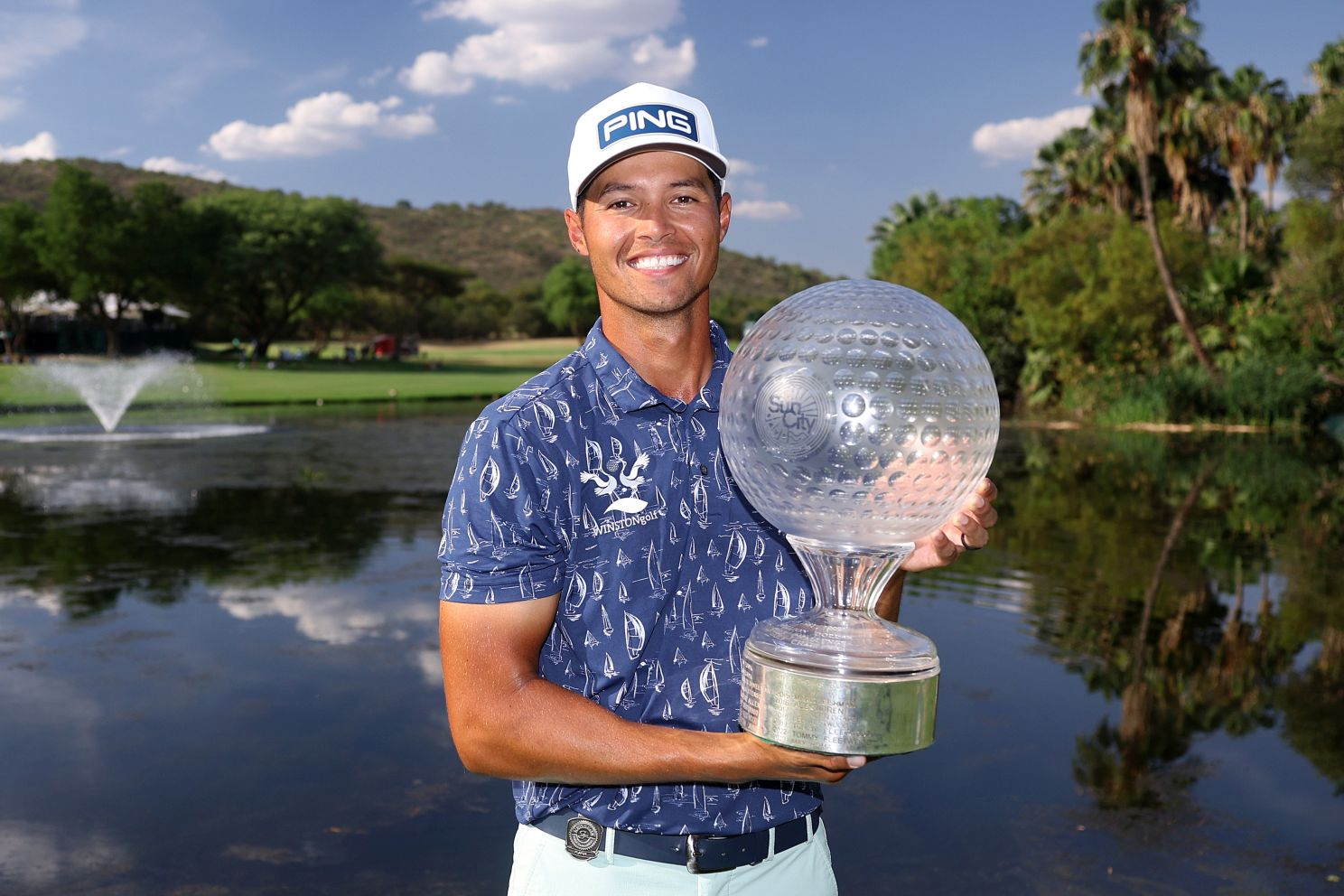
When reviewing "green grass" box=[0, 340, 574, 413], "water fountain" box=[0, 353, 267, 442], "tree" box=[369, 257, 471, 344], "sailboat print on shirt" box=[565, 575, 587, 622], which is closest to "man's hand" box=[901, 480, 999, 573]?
"sailboat print on shirt" box=[565, 575, 587, 622]

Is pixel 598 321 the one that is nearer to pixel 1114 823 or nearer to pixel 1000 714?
pixel 1114 823

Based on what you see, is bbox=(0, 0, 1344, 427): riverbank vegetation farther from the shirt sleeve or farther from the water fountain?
the shirt sleeve

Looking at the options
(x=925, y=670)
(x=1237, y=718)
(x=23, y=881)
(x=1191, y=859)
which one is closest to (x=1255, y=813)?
(x=1191, y=859)

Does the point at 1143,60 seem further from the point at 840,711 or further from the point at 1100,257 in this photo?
the point at 840,711

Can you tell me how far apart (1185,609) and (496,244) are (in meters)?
171

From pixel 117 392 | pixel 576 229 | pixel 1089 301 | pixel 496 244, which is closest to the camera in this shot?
pixel 576 229

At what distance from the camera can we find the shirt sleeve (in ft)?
6.96

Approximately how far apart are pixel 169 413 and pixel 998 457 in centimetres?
2167

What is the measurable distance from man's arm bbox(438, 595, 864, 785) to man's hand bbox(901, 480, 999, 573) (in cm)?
54

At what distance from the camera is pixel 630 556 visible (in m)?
2.30

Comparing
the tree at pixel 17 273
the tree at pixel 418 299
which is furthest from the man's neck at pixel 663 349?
the tree at pixel 418 299

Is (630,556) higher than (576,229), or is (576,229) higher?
(576,229)

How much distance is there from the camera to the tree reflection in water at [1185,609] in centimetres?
700

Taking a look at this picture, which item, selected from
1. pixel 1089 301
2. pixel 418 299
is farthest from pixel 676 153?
pixel 418 299
